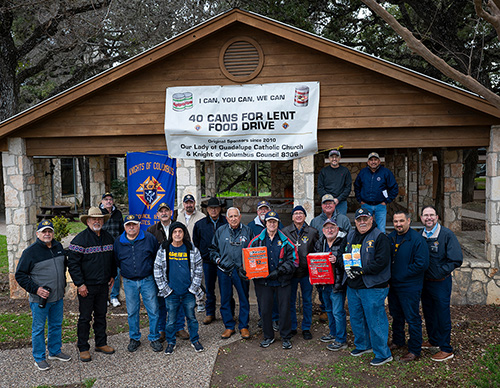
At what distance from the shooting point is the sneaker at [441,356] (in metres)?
5.48

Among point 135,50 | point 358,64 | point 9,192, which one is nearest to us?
point 358,64

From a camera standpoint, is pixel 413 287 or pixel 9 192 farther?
pixel 9 192

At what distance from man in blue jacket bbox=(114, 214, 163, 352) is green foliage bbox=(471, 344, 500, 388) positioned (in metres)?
3.80

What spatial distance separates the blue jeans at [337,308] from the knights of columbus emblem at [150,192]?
152 inches

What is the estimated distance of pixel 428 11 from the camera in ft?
39.8

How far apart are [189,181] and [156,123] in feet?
4.06

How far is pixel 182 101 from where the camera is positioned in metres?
8.23

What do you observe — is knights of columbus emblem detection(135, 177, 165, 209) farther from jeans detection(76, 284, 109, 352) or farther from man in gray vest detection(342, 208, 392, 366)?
man in gray vest detection(342, 208, 392, 366)

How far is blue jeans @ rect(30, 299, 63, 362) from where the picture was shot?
5531 millimetres

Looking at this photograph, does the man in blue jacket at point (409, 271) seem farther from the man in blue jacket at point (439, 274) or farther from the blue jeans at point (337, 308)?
the blue jeans at point (337, 308)

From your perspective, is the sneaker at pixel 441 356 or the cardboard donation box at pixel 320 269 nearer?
the sneaker at pixel 441 356

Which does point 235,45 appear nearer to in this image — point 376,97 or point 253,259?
point 376,97

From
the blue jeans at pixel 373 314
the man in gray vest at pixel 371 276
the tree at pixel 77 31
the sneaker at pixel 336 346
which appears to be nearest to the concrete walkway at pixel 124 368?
A: the sneaker at pixel 336 346

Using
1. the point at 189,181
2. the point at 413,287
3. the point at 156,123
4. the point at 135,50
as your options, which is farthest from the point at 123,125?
the point at 135,50
